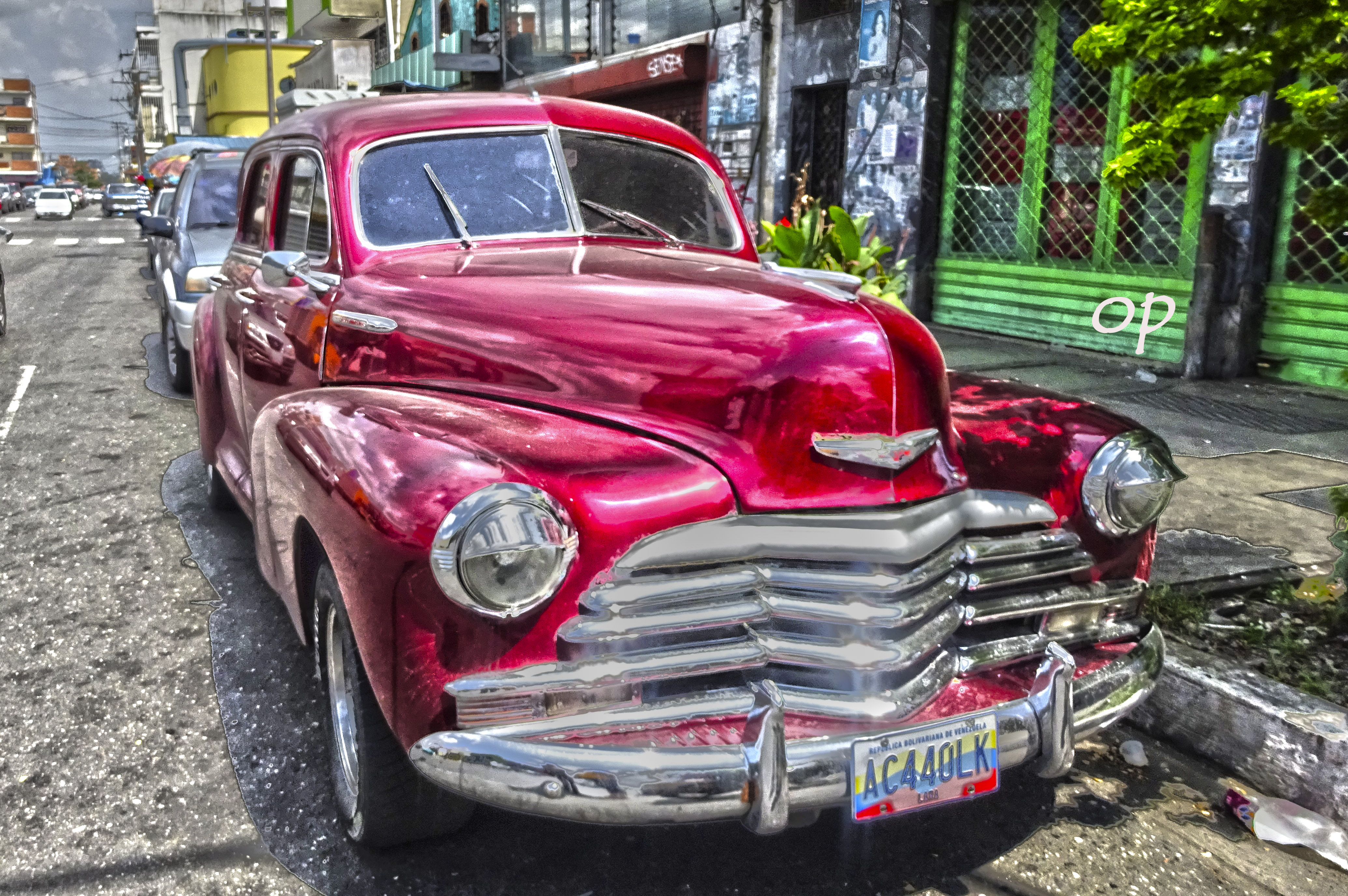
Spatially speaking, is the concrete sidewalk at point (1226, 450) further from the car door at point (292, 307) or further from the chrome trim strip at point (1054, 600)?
the car door at point (292, 307)

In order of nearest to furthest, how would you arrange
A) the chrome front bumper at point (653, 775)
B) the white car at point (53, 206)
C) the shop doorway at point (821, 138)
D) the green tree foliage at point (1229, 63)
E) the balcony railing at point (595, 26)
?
the chrome front bumper at point (653, 775) → the green tree foliage at point (1229, 63) → the shop doorway at point (821, 138) → the balcony railing at point (595, 26) → the white car at point (53, 206)

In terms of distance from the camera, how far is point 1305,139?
3.24 metres

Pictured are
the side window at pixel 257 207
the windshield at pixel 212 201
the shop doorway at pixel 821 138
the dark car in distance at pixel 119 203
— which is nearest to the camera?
the side window at pixel 257 207

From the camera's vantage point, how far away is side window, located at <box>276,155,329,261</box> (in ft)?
11.5

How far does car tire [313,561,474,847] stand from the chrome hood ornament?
102 cm

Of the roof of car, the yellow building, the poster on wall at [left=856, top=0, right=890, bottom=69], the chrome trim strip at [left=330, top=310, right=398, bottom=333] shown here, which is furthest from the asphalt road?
the yellow building

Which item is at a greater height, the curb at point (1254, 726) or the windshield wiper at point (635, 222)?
the windshield wiper at point (635, 222)

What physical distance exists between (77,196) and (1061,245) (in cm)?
7478

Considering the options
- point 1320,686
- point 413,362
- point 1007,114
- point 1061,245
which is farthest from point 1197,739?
point 1007,114

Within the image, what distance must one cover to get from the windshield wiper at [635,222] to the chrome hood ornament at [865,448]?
4.68 ft

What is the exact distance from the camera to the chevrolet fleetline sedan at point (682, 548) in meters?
2.10

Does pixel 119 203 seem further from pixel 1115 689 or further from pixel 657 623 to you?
pixel 1115 689

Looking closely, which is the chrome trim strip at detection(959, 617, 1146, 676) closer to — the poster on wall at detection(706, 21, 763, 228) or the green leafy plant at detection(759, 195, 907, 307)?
the green leafy plant at detection(759, 195, 907, 307)

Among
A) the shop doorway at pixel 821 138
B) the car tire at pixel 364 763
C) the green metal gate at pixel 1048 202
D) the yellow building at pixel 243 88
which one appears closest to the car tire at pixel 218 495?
the car tire at pixel 364 763
